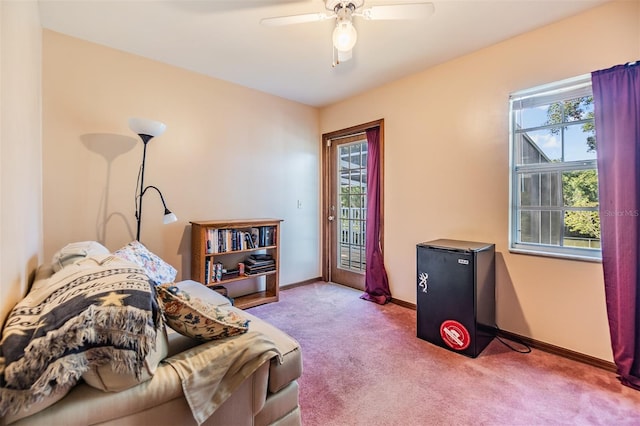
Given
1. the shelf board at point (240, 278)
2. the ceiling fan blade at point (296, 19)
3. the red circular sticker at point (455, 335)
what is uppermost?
the ceiling fan blade at point (296, 19)

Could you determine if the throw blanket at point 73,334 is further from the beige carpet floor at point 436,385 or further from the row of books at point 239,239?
the row of books at point 239,239

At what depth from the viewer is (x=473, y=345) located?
7.04 ft

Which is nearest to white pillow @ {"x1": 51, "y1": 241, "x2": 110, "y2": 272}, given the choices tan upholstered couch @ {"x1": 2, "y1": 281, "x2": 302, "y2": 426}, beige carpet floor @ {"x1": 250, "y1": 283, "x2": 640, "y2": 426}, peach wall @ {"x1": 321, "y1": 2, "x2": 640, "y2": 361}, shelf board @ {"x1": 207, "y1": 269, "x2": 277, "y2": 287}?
tan upholstered couch @ {"x1": 2, "y1": 281, "x2": 302, "y2": 426}

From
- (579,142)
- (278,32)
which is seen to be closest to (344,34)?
(278,32)

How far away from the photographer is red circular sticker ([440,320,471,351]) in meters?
2.17

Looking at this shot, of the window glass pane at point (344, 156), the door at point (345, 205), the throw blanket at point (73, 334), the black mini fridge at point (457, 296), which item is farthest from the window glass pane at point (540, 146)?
the throw blanket at point (73, 334)

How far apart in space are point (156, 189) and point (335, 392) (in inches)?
93.9

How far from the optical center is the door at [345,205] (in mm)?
3801

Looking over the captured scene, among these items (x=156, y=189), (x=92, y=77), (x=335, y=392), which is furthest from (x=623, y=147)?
(x=92, y=77)

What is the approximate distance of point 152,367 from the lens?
0.99m

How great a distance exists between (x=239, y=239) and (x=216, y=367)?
2.11m

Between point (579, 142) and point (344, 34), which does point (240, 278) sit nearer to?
point (344, 34)

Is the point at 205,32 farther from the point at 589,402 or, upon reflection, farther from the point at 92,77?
the point at 589,402

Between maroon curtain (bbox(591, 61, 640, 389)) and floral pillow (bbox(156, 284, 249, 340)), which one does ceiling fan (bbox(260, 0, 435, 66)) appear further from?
floral pillow (bbox(156, 284, 249, 340))
